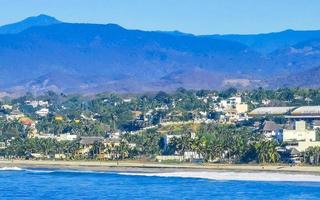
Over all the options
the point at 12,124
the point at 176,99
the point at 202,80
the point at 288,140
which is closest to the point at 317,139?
the point at 288,140

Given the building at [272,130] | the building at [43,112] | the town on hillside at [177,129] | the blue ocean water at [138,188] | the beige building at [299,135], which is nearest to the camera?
the blue ocean water at [138,188]

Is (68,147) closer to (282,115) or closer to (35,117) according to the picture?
(282,115)

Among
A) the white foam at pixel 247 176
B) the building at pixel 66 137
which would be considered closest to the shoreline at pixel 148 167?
the white foam at pixel 247 176

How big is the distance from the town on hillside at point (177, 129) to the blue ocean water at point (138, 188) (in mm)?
6264

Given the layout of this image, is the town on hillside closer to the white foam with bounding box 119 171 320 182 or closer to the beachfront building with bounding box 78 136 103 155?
the beachfront building with bounding box 78 136 103 155

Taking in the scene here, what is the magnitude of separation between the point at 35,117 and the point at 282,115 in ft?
61.0

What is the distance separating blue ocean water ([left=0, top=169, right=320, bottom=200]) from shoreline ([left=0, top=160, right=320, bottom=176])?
281 centimetres

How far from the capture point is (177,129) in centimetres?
6762

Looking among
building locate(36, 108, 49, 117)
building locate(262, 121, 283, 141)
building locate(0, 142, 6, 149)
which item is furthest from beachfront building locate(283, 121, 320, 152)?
building locate(36, 108, 49, 117)

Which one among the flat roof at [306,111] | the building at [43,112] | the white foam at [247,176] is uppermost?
the building at [43,112]

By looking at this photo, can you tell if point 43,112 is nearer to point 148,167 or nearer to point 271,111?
point 271,111

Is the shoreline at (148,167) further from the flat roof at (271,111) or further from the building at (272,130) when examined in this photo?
the flat roof at (271,111)

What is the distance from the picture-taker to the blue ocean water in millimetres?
42062

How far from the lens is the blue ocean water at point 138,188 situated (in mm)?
42062
